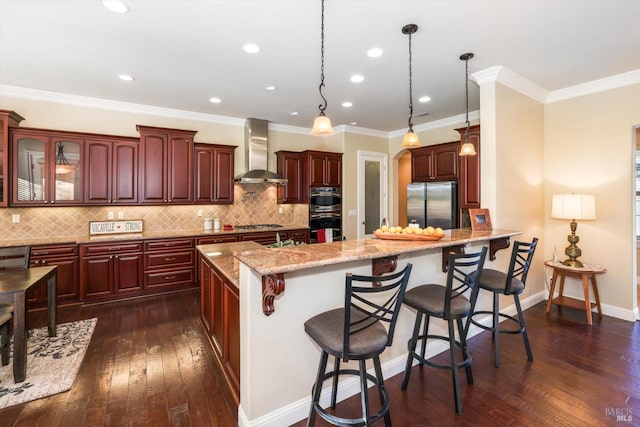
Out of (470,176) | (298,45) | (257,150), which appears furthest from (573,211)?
(257,150)

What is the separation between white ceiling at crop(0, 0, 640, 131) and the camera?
7.77 feet

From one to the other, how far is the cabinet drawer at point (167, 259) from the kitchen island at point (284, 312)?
2.69 metres

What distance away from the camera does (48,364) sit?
2.60 meters

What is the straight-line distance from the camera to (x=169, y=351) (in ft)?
9.40

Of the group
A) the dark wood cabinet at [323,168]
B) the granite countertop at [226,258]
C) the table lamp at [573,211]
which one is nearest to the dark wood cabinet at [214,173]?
the dark wood cabinet at [323,168]

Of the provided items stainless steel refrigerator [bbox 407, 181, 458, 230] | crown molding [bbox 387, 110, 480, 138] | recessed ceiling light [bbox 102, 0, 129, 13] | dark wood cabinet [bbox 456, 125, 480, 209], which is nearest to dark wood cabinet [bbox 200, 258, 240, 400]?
recessed ceiling light [bbox 102, 0, 129, 13]

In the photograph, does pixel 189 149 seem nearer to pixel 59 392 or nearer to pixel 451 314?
pixel 59 392

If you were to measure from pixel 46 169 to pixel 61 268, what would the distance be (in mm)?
1356

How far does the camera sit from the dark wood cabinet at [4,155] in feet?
12.2

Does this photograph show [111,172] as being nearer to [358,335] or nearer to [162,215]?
[162,215]

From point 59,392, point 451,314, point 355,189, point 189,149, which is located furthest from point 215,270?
point 355,189

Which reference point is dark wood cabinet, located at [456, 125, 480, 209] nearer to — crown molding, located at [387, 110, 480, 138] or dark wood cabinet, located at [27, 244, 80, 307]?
crown molding, located at [387, 110, 480, 138]

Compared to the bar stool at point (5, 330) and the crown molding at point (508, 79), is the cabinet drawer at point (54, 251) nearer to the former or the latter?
the bar stool at point (5, 330)

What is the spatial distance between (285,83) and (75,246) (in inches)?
139
